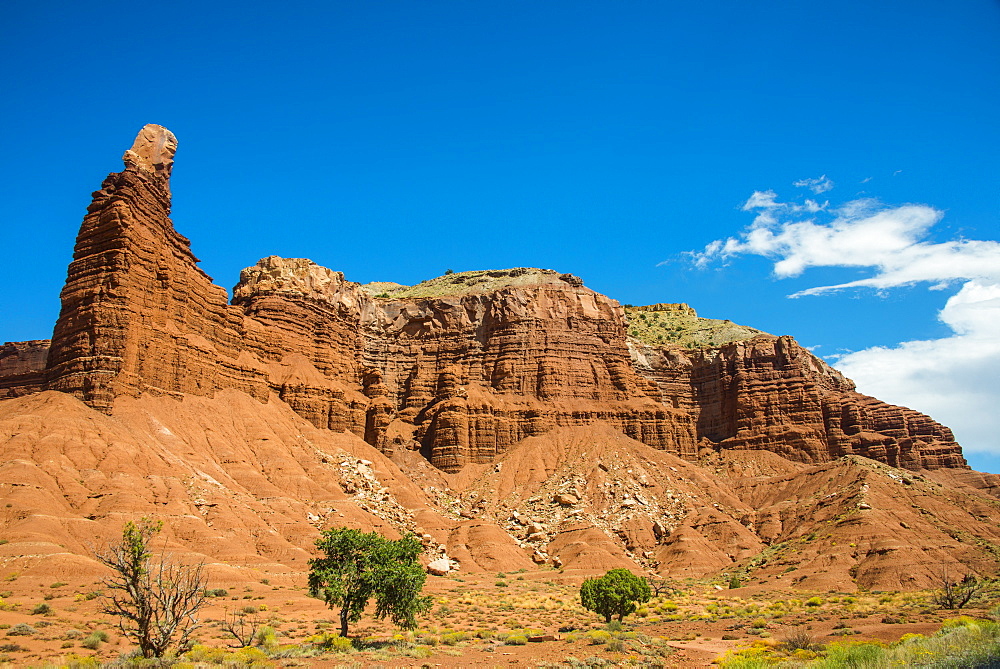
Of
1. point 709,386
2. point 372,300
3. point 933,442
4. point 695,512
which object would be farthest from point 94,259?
point 933,442

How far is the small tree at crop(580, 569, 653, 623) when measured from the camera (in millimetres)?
47594

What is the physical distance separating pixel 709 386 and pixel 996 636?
89.4m

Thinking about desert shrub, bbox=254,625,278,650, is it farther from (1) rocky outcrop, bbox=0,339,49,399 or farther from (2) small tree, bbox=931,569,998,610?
(1) rocky outcrop, bbox=0,339,49,399

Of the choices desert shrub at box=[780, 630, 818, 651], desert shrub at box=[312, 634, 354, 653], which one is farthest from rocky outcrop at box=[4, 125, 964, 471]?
desert shrub at box=[780, 630, 818, 651]

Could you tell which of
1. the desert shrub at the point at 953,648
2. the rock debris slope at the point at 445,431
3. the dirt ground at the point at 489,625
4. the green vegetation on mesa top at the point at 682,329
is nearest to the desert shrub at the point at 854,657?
the desert shrub at the point at 953,648

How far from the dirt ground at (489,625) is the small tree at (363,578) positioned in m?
1.38

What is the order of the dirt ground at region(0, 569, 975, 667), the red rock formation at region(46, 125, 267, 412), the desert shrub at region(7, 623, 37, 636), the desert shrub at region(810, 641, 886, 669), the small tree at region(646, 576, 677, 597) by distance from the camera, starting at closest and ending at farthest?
the desert shrub at region(810, 641, 886, 669) → the dirt ground at region(0, 569, 975, 667) → the desert shrub at region(7, 623, 37, 636) → the small tree at region(646, 576, 677, 597) → the red rock formation at region(46, 125, 267, 412)

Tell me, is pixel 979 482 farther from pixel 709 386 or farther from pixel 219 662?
pixel 219 662

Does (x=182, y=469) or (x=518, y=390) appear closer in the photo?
(x=182, y=469)

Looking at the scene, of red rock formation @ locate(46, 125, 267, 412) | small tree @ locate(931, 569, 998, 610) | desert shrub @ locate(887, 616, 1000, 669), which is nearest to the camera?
desert shrub @ locate(887, 616, 1000, 669)

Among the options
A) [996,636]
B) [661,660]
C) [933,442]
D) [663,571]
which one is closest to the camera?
[996,636]

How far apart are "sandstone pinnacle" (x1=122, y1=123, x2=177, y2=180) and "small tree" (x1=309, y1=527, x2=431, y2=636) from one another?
50407mm

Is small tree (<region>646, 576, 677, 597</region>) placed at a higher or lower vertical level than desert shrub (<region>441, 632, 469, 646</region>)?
higher

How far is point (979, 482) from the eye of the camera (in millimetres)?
102938
